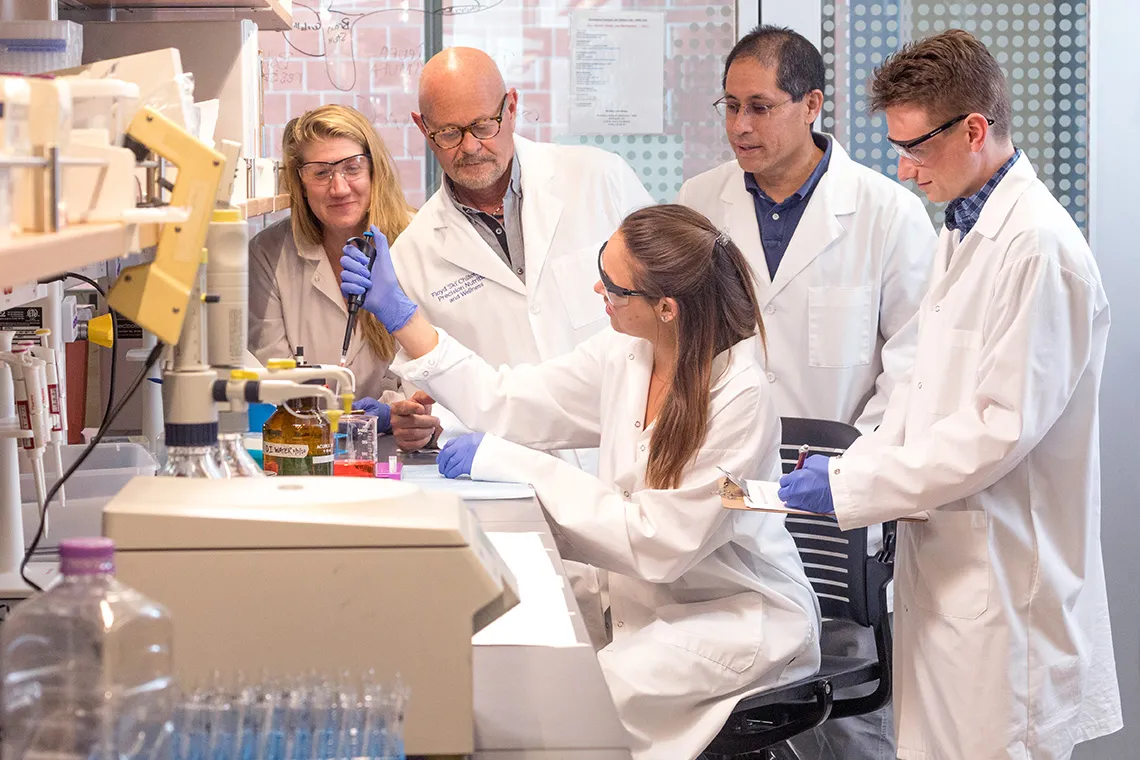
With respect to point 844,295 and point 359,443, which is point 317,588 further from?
point 844,295

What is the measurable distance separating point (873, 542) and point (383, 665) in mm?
1767

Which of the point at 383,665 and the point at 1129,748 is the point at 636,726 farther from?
the point at 1129,748

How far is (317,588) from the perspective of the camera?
3.25 ft

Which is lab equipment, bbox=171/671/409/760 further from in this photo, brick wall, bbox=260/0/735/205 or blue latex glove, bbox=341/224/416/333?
brick wall, bbox=260/0/735/205

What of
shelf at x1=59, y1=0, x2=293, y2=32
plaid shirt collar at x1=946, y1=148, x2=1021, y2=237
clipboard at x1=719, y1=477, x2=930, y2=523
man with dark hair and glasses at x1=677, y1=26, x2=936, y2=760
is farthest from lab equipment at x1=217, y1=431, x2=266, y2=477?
man with dark hair and glasses at x1=677, y1=26, x2=936, y2=760

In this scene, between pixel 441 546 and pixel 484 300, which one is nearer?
pixel 441 546

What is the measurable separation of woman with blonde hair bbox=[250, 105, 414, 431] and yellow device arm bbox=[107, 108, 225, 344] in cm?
157

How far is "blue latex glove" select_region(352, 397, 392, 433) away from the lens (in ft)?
8.54

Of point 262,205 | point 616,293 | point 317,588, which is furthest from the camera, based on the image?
point 262,205

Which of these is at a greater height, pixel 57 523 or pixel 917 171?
pixel 917 171

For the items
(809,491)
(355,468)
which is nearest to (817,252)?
(809,491)

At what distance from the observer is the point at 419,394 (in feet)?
8.36

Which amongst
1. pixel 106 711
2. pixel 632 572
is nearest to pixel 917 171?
pixel 632 572

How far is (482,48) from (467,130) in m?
0.85
